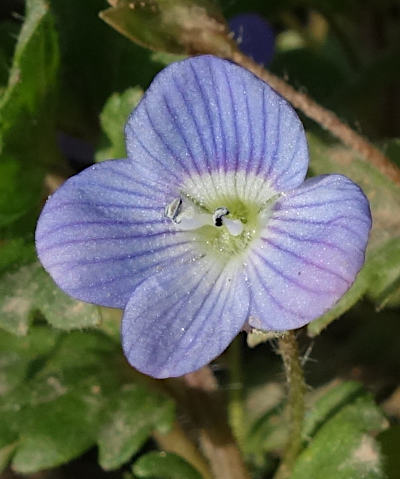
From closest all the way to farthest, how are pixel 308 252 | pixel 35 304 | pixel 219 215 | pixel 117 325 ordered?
pixel 308 252, pixel 219 215, pixel 35 304, pixel 117 325

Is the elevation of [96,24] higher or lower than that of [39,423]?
higher

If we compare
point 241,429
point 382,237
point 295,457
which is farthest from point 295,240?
point 241,429

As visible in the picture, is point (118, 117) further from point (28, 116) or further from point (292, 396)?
point (292, 396)

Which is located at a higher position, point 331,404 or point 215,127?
point 215,127

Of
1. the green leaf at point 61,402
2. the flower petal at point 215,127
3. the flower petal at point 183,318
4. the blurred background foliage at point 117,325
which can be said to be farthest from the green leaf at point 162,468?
the flower petal at point 215,127

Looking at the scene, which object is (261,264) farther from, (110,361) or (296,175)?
(110,361)

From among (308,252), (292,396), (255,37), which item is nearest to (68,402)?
(292,396)
